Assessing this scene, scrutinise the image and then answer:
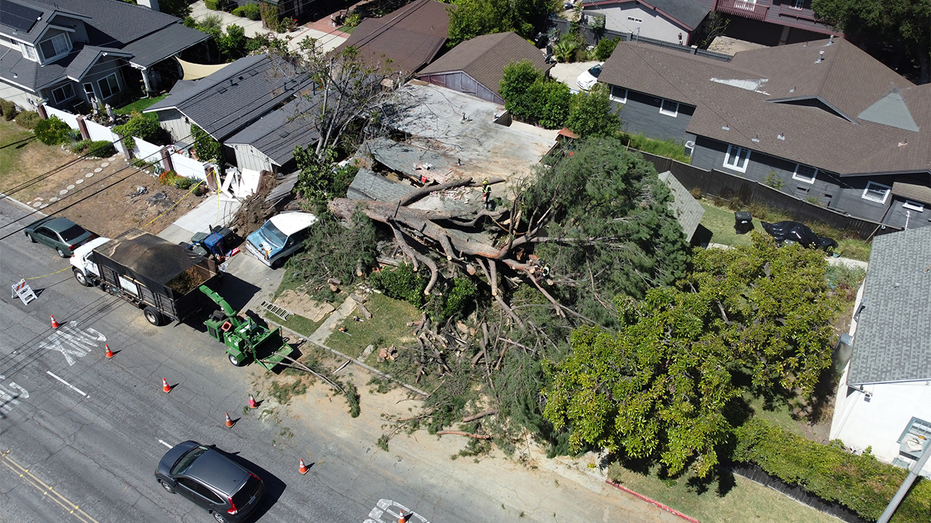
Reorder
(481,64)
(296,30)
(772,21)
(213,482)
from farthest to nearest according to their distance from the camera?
(296,30), (772,21), (481,64), (213,482)

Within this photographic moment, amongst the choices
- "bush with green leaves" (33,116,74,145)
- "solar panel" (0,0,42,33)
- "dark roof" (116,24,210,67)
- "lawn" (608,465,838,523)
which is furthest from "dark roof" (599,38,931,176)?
"solar panel" (0,0,42,33)

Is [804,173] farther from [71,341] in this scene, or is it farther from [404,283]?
[71,341]

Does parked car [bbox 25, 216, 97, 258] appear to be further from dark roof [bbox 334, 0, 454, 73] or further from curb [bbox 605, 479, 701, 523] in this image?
curb [bbox 605, 479, 701, 523]

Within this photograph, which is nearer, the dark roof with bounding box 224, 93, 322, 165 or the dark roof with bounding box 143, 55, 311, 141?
the dark roof with bounding box 224, 93, 322, 165

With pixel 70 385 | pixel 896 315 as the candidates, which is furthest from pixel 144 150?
pixel 896 315

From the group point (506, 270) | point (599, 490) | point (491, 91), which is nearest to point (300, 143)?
point (491, 91)

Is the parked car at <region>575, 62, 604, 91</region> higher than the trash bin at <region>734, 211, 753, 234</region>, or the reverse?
the parked car at <region>575, 62, 604, 91</region>

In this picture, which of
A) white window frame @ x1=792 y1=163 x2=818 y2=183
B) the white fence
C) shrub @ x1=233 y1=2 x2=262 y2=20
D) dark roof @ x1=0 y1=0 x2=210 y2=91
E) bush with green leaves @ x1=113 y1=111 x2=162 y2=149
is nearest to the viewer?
white window frame @ x1=792 y1=163 x2=818 y2=183
